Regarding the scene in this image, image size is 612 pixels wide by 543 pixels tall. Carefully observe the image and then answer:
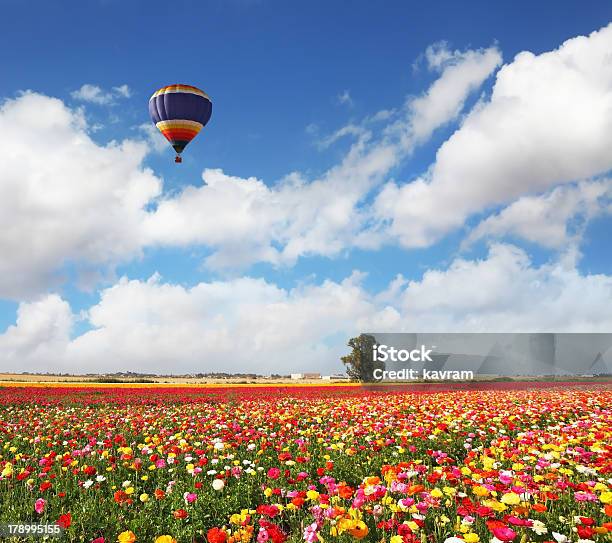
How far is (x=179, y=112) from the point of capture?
24672 millimetres

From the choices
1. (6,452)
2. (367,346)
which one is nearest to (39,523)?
(6,452)

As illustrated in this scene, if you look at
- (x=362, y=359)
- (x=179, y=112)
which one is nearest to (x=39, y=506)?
(x=179, y=112)

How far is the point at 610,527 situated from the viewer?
12.3 feet

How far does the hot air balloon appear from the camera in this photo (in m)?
24.7

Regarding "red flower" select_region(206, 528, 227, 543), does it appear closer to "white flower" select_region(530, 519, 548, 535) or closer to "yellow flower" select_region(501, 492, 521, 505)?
"yellow flower" select_region(501, 492, 521, 505)

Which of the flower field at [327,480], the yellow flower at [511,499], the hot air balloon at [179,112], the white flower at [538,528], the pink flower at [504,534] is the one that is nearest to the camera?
the pink flower at [504,534]

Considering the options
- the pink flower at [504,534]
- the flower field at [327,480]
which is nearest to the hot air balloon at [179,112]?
the flower field at [327,480]

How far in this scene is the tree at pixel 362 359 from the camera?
5050 cm

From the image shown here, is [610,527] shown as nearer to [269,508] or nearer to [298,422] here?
[269,508]

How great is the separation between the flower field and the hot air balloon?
16401 millimetres

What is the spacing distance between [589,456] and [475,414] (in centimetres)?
430

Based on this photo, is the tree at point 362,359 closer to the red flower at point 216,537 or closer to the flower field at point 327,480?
the flower field at point 327,480

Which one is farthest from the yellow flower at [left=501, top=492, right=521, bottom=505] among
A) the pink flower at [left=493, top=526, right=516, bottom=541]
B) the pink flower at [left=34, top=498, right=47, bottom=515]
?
the pink flower at [left=34, top=498, right=47, bottom=515]

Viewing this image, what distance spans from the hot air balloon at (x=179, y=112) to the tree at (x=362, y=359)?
31.3 meters
